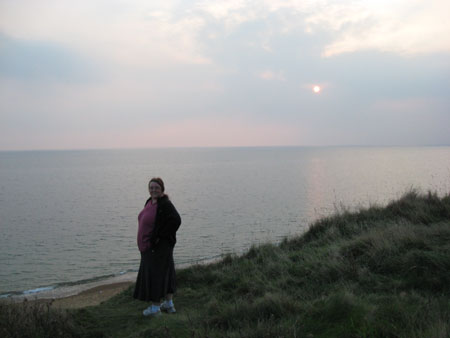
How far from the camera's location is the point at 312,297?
5.22 m

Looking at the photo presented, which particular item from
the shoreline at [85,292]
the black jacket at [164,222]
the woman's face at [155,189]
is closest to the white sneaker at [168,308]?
the black jacket at [164,222]

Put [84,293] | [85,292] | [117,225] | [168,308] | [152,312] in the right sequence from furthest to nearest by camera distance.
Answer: [117,225]
[85,292]
[84,293]
[168,308]
[152,312]

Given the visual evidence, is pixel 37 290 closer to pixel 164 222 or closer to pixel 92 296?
pixel 92 296

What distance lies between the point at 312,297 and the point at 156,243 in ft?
8.38

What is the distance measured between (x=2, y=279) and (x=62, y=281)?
257cm

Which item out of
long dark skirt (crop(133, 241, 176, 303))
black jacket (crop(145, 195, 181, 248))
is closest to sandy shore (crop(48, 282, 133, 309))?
long dark skirt (crop(133, 241, 176, 303))

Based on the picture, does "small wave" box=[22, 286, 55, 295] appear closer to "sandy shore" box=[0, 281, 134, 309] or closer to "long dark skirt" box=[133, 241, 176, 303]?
"sandy shore" box=[0, 281, 134, 309]

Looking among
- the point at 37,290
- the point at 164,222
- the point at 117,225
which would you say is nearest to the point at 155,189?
the point at 164,222

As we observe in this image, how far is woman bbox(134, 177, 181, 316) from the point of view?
17.5ft

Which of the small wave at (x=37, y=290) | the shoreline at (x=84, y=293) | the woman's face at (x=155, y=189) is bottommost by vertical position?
the small wave at (x=37, y=290)

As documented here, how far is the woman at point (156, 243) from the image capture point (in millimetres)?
5344

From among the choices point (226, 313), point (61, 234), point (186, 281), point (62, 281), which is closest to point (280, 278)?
point (226, 313)

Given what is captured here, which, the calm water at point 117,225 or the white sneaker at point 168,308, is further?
the calm water at point 117,225

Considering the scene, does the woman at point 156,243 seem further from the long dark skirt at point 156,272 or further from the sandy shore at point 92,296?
the sandy shore at point 92,296
